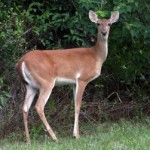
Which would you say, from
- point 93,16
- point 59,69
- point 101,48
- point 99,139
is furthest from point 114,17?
point 99,139

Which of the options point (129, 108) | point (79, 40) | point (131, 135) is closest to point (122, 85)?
point (129, 108)

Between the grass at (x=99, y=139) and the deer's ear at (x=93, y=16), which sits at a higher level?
the deer's ear at (x=93, y=16)

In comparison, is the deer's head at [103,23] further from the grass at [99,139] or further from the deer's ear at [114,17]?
the grass at [99,139]

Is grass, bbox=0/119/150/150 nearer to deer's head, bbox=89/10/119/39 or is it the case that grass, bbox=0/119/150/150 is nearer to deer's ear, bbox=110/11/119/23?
deer's head, bbox=89/10/119/39

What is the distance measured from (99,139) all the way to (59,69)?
4.99ft

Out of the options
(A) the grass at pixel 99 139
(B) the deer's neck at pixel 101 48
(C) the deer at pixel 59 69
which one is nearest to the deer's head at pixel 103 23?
(C) the deer at pixel 59 69

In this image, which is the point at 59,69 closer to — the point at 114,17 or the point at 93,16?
the point at 93,16

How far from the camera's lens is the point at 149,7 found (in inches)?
431

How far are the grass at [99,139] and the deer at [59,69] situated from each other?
0.91 feet

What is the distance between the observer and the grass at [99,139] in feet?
28.5

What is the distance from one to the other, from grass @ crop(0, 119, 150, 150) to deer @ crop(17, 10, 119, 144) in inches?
11.0

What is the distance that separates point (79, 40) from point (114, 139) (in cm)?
311

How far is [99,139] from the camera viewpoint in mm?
9500

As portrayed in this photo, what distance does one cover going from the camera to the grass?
868cm
